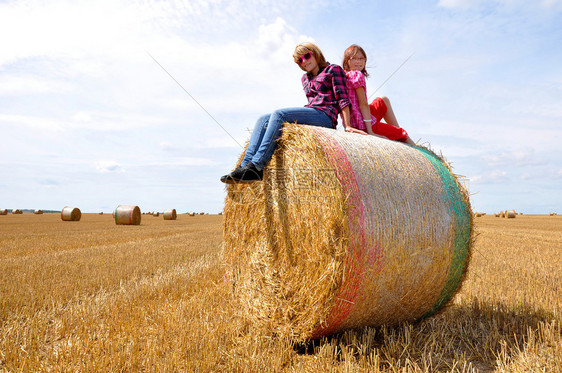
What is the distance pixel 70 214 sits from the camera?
2481 cm

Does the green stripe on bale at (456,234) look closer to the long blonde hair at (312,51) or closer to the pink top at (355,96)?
the pink top at (355,96)

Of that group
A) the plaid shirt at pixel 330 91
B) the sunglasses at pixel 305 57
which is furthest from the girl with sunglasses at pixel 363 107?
the sunglasses at pixel 305 57

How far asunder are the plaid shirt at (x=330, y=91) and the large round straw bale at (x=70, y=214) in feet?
82.2

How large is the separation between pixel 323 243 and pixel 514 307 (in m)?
2.57

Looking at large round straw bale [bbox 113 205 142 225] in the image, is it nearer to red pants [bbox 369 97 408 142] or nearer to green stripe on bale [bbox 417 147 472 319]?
red pants [bbox 369 97 408 142]

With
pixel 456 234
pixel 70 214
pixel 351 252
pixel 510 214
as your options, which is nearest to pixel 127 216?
pixel 70 214

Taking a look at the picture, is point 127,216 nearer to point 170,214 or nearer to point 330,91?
point 170,214

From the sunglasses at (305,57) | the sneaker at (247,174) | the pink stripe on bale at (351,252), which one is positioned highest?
the sunglasses at (305,57)

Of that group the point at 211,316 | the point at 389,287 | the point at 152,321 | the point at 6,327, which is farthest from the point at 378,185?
the point at 6,327

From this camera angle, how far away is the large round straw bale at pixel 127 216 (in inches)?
818

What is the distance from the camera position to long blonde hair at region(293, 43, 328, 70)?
398 cm

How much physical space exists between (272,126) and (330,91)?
759 millimetres

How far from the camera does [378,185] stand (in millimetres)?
3236

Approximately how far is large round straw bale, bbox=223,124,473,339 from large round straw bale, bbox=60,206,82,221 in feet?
80.0
